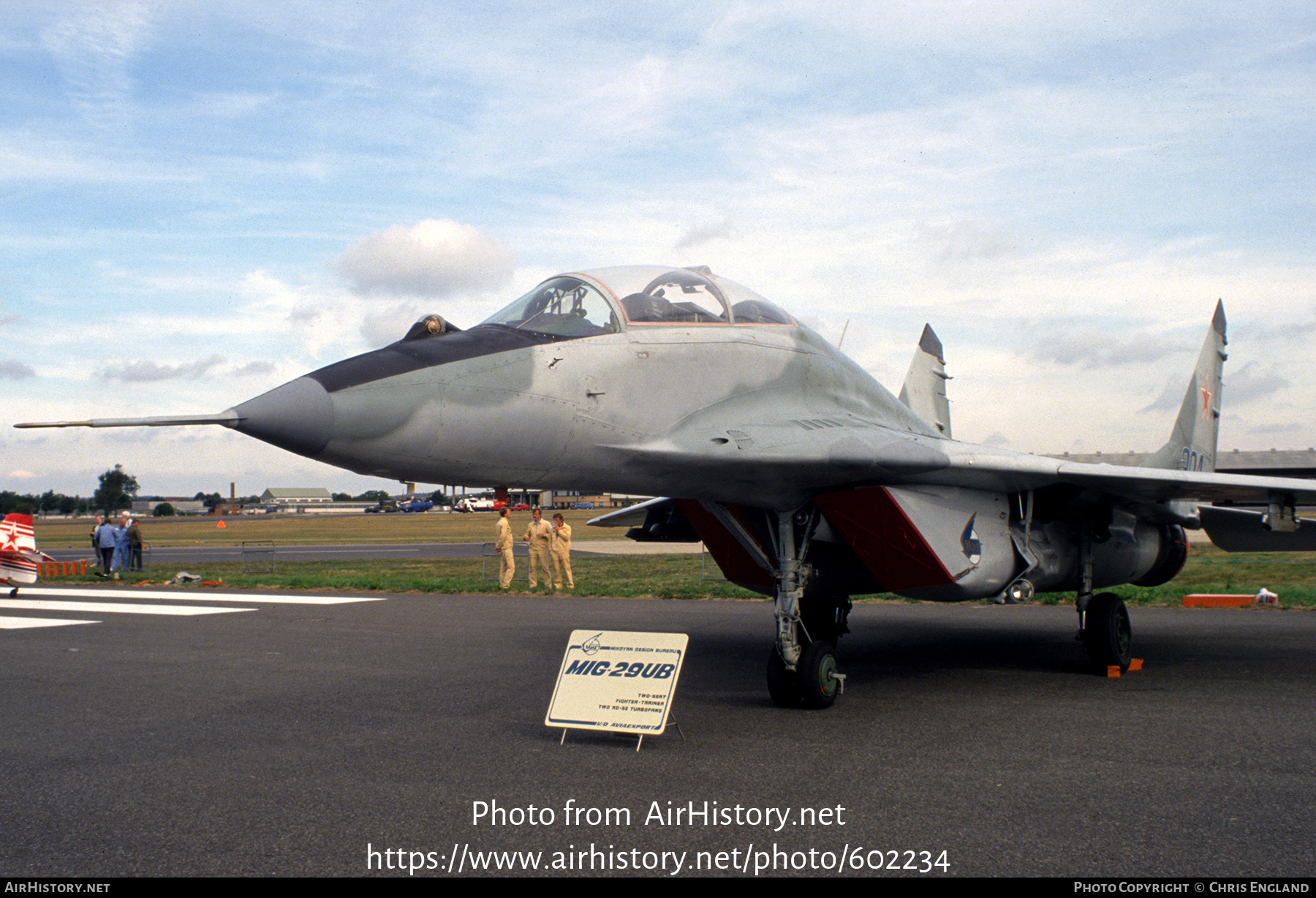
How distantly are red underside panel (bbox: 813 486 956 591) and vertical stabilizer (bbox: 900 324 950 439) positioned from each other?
623cm

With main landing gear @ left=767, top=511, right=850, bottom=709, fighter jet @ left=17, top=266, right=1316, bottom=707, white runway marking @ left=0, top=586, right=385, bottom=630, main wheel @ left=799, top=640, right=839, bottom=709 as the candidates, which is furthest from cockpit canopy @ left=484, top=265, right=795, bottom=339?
white runway marking @ left=0, top=586, right=385, bottom=630

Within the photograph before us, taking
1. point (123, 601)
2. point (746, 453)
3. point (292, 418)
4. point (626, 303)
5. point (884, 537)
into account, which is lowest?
point (123, 601)

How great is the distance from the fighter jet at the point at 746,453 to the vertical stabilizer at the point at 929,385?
A: 3.68 meters

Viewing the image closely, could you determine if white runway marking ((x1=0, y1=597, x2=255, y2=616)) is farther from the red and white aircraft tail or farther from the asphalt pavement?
the asphalt pavement

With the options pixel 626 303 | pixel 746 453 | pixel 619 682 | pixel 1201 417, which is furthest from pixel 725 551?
pixel 1201 417

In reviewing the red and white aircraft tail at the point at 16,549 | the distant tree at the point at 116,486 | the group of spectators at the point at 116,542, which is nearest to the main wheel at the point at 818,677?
the red and white aircraft tail at the point at 16,549

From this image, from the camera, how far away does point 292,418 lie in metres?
4.70

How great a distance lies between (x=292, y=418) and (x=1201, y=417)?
1162 centimetres

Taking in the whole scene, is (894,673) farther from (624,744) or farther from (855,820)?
(855,820)

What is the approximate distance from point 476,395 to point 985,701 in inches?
194

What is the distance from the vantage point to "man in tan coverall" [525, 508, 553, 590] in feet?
61.6

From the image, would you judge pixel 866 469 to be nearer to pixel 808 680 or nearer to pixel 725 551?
pixel 808 680

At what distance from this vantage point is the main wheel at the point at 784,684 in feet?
23.0

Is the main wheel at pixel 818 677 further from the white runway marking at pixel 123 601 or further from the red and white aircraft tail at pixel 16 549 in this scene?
the red and white aircraft tail at pixel 16 549
